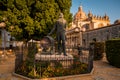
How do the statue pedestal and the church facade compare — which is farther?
the church facade

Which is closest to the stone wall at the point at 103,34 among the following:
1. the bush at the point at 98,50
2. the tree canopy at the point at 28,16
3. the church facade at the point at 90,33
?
the church facade at the point at 90,33

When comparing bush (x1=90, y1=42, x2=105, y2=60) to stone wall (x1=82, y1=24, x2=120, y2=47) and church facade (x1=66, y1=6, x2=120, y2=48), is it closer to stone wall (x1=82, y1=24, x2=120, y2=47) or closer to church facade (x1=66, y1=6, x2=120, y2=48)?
church facade (x1=66, y1=6, x2=120, y2=48)

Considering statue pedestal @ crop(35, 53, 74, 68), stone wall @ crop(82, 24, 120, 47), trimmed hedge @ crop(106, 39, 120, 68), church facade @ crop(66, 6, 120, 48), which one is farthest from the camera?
church facade @ crop(66, 6, 120, 48)

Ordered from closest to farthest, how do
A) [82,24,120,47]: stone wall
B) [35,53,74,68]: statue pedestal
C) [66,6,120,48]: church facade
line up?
[35,53,74,68]: statue pedestal → [82,24,120,47]: stone wall → [66,6,120,48]: church facade

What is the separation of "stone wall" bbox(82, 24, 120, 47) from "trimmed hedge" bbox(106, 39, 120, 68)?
13.1 m

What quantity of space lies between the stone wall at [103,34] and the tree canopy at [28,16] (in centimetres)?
1172

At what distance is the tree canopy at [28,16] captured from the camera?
17391 mm

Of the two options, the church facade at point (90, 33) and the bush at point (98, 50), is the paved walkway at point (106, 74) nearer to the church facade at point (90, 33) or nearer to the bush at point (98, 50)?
the church facade at point (90, 33)

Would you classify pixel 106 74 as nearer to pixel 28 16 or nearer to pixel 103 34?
pixel 28 16

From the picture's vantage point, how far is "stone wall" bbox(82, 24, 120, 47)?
24464mm

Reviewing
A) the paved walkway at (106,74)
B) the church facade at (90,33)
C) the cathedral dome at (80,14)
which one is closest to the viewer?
the paved walkway at (106,74)

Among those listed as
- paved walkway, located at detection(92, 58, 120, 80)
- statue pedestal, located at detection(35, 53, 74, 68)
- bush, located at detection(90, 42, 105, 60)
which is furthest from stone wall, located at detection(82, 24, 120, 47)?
statue pedestal, located at detection(35, 53, 74, 68)

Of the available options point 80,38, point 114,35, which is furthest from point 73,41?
point 114,35

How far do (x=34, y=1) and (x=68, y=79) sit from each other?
13229mm
